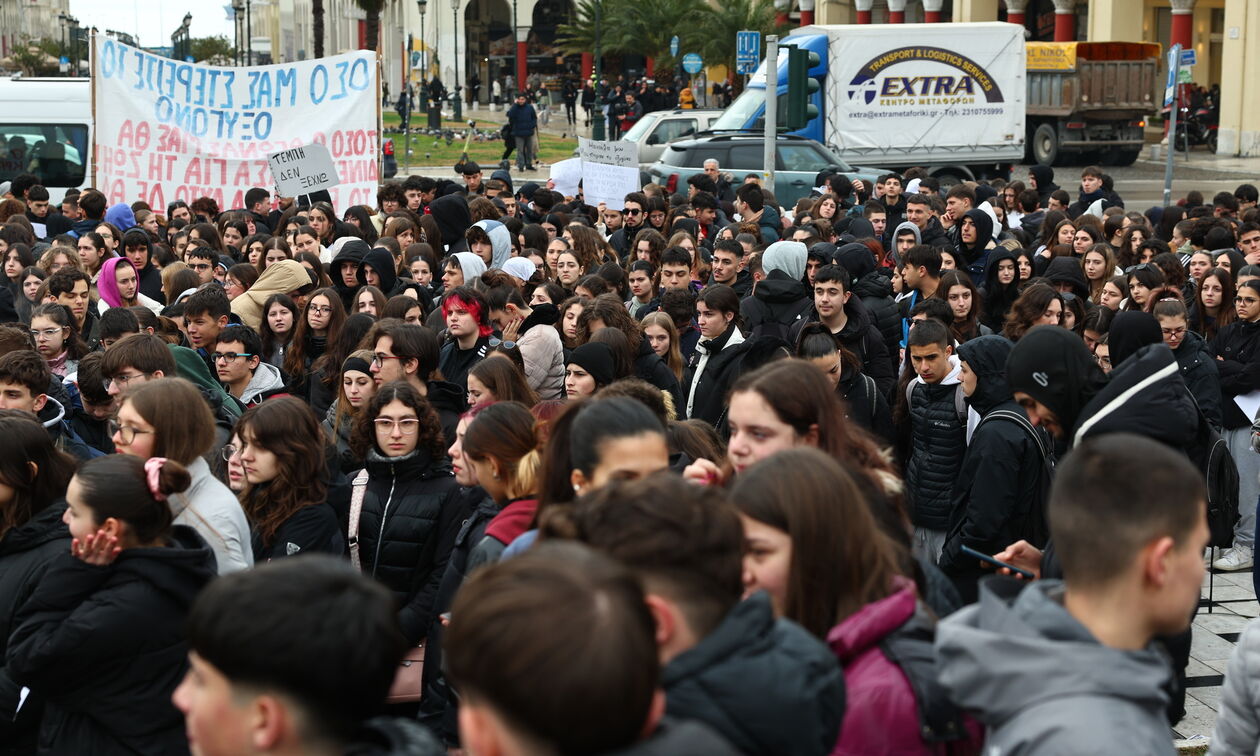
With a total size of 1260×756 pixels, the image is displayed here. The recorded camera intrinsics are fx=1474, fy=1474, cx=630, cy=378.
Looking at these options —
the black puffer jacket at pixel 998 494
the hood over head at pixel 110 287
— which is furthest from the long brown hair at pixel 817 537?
the hood over head at pixel 110 287

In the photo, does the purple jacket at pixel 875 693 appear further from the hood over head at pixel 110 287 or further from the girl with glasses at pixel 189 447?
the hood over head at pixel 110 287

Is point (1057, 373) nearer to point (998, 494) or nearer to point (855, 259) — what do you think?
point (998, 494)

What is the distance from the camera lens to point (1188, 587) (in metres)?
2.79

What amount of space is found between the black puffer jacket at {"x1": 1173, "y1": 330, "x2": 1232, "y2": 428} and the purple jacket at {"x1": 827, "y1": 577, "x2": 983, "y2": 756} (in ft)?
18.1

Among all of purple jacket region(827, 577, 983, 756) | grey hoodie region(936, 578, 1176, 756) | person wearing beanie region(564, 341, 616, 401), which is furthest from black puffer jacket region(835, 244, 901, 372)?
grey hoodie region(936, 578, 1176, 756)

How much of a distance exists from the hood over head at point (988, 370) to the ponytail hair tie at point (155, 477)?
3654 millimetres

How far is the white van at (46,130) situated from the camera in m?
21.5

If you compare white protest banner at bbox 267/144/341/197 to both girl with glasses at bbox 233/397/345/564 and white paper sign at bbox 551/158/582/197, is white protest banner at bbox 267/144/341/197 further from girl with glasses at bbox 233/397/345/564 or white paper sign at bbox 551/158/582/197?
girl with glasses at bbox 233/397/345/564

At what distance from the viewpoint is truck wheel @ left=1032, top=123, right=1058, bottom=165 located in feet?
119

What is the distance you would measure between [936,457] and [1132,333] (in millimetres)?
1303

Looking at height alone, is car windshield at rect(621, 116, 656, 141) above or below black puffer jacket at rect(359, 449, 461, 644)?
above

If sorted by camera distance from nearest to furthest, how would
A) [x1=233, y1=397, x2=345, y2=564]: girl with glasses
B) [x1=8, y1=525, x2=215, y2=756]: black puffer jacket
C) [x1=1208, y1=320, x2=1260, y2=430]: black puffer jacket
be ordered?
[x1=8, y1=525, x2=215, y2=756]: black puffer jacket < [x1=233, y1=397, x2=345, y2=564]: girl with glasses < [x1=1208, y1=320, x2=1260, y2=430]: black puffer jacket

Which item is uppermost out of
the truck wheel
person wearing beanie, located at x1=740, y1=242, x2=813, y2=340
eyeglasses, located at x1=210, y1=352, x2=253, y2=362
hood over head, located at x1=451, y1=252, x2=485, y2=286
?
the truck wheel

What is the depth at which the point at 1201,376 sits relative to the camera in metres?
8.12
